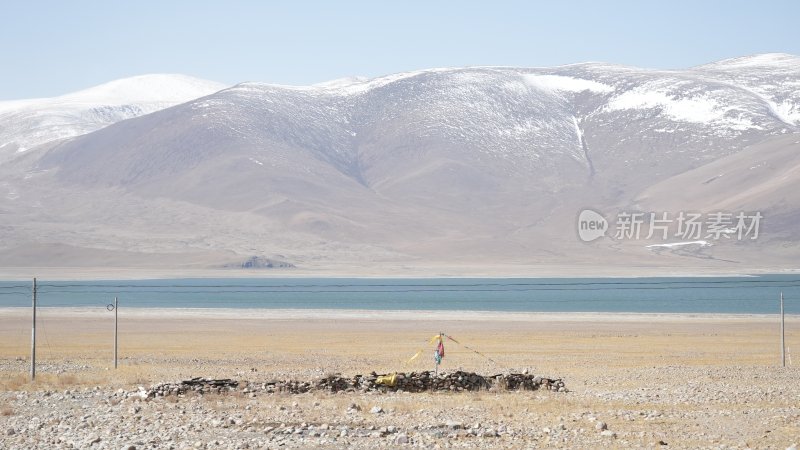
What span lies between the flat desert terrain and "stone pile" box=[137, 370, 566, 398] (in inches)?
18.2

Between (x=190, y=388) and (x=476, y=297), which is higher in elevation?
(x=476, y=297)

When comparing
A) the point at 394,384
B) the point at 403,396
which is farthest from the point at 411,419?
the point at 394,384

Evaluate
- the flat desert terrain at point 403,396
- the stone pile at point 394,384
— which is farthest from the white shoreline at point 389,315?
the stone pile at point 394,384

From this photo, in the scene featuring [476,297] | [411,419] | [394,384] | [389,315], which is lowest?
[411,419]

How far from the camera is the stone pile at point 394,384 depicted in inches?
1042

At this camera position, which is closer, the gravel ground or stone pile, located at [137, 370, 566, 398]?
the gravel ground

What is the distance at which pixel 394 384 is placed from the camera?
27344 millimetres

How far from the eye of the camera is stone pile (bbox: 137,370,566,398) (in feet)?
86.8

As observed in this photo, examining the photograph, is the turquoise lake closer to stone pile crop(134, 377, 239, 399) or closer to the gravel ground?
stone pile crop(134, 377, 239, 399)

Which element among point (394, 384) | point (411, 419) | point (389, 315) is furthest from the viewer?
point (389, 315)

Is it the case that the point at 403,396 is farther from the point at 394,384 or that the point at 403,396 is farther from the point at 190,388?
the point at 190,388

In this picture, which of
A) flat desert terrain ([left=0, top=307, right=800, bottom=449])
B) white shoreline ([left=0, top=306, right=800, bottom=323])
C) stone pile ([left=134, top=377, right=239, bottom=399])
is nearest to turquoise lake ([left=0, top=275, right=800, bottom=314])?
white shoreline ([left=0, top=306, right=800, bottom=323])

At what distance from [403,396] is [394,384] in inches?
41.3

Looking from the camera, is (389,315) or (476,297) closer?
(389,315)
